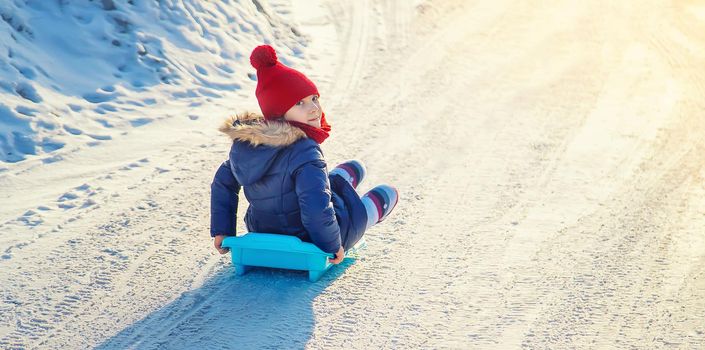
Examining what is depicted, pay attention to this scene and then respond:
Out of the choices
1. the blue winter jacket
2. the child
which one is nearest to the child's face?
the child

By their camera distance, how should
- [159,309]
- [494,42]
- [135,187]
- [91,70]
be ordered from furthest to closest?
[494,42] → [91,70] → [135,187] → [159,309]

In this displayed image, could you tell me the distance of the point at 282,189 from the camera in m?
3.94

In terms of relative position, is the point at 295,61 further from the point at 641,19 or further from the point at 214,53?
the point at 641,19

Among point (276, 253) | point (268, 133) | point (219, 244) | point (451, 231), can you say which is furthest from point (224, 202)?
point (451, 231)

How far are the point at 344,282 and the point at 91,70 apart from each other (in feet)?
10.8

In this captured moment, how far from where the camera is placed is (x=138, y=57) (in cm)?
679

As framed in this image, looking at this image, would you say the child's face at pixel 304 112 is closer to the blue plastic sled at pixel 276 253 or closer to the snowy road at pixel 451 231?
the blue plastic sled at pixel 276 253

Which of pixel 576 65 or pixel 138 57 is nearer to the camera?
pixel 138 57

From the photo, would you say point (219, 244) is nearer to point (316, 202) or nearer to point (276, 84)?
point (316, 202)

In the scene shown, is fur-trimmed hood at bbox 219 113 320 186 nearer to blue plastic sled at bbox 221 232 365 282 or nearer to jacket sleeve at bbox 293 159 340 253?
jacket sleeve at bbox 293 159 340 253

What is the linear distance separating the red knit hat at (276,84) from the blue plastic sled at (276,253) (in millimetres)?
549

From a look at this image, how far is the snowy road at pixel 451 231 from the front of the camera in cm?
369

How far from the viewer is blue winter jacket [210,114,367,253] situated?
384 cm

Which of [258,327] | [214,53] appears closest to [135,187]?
[258,327]
